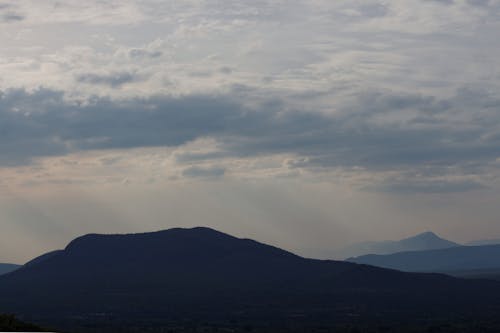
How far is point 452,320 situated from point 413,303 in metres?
39.1

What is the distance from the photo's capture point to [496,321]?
454 ft

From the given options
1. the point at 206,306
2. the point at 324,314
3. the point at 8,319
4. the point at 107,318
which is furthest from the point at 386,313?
the point at 8,319

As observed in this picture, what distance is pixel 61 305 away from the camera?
191 m

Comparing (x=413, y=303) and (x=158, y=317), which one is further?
(x=413, y=303)

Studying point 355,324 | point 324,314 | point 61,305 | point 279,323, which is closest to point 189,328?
point 279,323

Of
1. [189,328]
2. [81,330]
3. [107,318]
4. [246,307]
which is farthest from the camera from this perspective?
[246,307]

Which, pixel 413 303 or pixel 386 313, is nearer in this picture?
pixel 386 313

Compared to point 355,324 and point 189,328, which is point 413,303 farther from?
point 189,328

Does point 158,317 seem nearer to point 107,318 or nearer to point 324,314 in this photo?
point 107,318

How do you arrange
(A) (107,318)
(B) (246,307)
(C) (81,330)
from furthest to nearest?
(B) (246,307), (A) (107,318), (C) (81,330)

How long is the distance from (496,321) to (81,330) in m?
65.0

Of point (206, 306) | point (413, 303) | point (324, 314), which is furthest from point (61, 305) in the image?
point (413, 303)

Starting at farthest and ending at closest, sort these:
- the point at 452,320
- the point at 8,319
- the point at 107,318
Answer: the point at 107,318, the point at 452,320, the point at 8,319

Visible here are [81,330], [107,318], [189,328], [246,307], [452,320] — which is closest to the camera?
[81,330]
